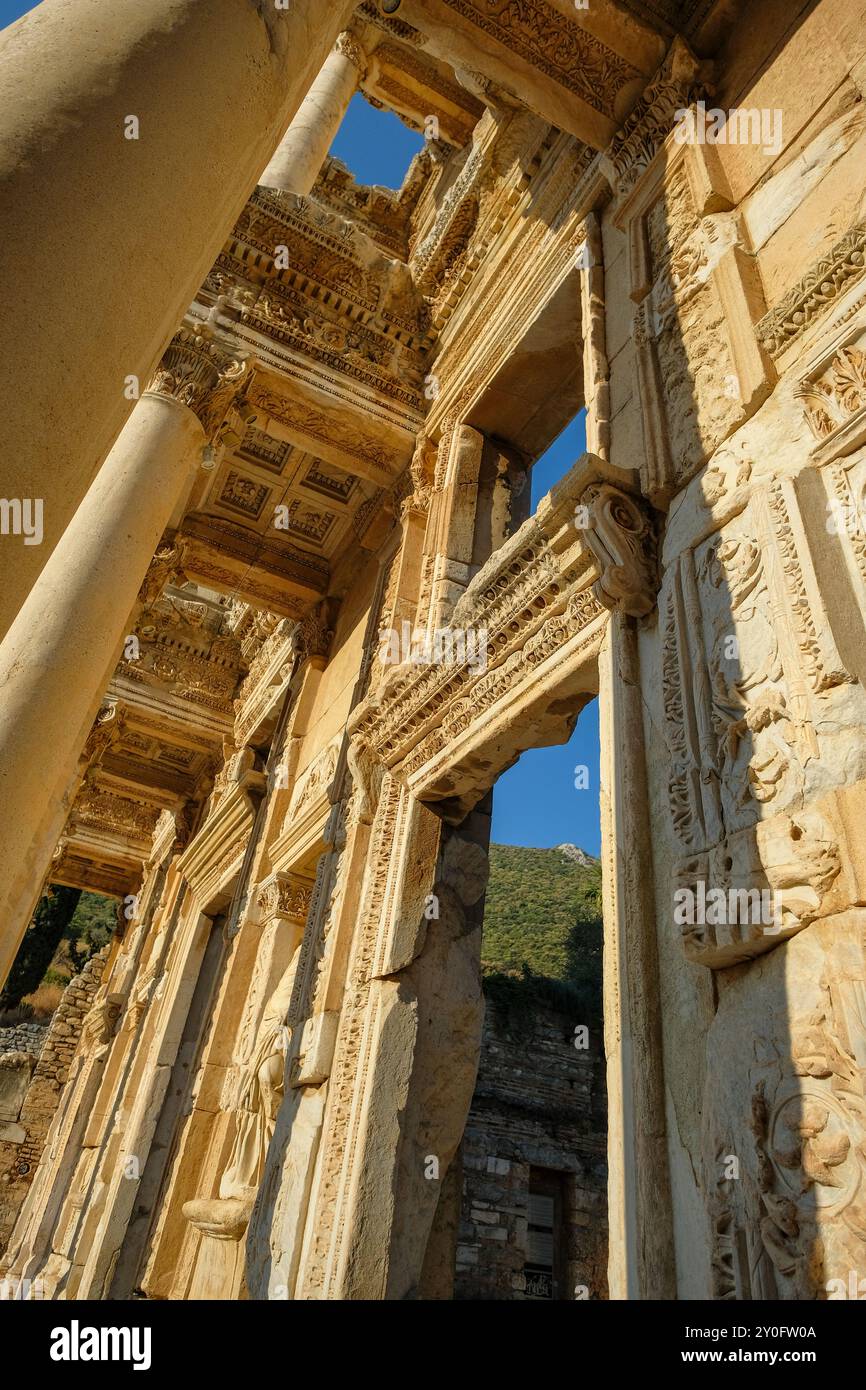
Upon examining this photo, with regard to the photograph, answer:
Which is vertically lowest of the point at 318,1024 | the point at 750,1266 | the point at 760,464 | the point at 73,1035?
the point at 750,1266

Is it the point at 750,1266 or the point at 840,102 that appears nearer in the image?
the point at 750,1266

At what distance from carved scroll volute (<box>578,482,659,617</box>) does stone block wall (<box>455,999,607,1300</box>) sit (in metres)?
10.5

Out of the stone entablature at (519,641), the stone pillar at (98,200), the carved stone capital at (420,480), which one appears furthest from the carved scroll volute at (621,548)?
the carved stone capital at (420,480)

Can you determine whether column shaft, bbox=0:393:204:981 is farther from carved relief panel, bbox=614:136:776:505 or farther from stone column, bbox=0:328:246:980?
carved relief panel, bbox=614:136:776:505

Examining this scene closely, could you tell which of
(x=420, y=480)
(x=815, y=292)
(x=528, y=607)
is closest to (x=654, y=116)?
(x=815, y=292)

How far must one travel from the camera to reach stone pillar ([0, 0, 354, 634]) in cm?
191

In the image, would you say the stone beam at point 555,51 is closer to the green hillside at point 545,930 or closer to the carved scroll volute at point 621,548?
the carved scroll volute at point 621,548

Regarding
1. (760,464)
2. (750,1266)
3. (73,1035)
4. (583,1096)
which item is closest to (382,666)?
(760,464)

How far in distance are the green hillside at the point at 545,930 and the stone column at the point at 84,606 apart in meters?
9.56

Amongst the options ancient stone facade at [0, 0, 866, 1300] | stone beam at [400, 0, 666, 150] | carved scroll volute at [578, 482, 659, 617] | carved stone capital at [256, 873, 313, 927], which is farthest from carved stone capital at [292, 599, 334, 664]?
carved scroll volute at [578, 482, 659, 617]

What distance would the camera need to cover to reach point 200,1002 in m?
10.2

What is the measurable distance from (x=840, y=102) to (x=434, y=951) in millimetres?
4508
